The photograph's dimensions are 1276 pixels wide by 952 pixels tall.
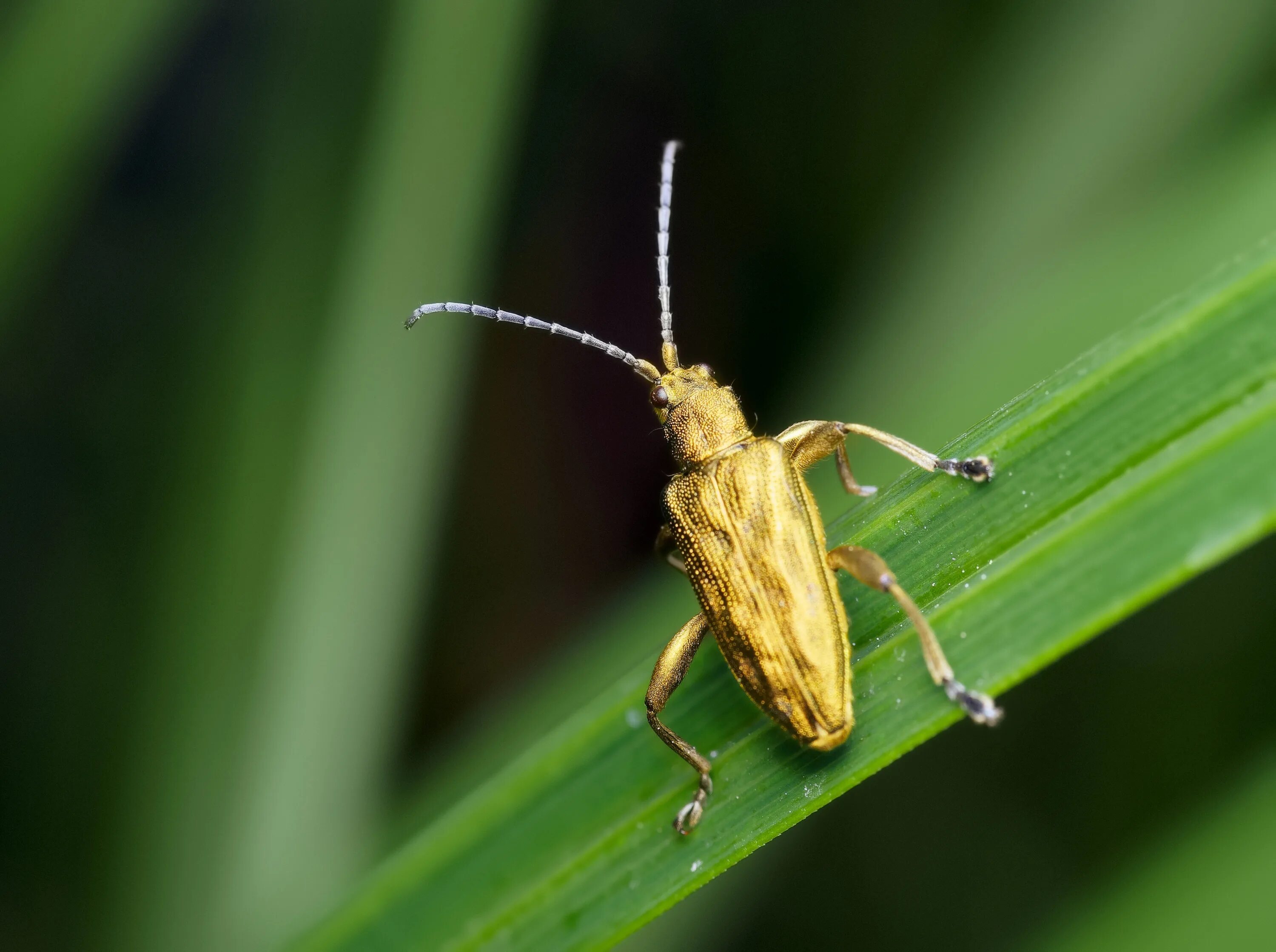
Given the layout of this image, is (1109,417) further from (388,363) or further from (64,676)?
(64,676)

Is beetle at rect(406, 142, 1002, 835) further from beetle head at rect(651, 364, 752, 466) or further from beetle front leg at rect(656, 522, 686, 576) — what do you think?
beetle front leg at rect(656, 522, 686, 576)

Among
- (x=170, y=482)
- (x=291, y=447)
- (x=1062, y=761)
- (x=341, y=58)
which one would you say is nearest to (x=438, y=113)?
(x=341, y=58)

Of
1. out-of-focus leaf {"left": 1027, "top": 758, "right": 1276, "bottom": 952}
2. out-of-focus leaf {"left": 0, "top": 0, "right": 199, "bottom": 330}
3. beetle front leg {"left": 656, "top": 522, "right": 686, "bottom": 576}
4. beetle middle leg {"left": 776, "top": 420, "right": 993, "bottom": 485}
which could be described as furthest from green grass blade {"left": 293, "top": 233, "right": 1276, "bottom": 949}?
out-of-focus leaf {"left": 0, "top": 0, "right": 199, "bottom": 330}

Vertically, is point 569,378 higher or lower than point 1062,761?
higher

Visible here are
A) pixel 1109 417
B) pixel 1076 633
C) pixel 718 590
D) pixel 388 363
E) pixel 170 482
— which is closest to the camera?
pixel 1076 633

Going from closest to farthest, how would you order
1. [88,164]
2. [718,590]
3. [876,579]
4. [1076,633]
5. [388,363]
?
[1076,633], [876,579], [718,590], [388,363], [88,164]

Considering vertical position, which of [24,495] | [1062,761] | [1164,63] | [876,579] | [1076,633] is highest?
[24,495]

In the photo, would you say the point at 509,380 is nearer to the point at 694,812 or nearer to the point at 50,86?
the point at 50,86
